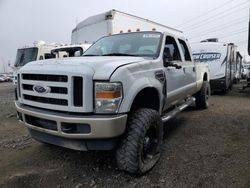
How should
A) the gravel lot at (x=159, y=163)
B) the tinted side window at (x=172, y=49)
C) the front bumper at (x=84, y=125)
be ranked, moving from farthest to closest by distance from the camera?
the tinted side window at (x=172, y=49), the gravel lot at (x=159, y=163), the front bumper at (x=84, y=125)

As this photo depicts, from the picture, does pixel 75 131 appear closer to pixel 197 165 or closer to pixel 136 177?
pixel 136 177

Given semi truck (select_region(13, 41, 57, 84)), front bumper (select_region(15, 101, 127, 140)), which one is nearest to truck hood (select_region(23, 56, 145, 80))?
front bumper (select_region(15, 101, 127, 140))

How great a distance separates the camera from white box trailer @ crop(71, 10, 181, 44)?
1054cm

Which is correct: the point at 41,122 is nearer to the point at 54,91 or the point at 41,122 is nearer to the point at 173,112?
the point at 54,91

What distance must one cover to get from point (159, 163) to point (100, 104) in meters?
1.49

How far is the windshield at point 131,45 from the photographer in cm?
438

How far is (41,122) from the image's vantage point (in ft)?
11.3

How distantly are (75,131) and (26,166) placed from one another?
141 cm

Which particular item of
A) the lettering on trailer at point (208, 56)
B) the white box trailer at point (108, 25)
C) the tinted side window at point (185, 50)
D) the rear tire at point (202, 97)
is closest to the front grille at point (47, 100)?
the tinted side window at point (185, 50)

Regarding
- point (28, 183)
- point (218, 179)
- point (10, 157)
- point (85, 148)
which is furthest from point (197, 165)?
point (10, 157)

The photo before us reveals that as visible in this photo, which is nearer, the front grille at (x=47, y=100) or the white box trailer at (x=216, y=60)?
the front grille at (x=47, y=100)

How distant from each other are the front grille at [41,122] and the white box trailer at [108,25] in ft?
21.8

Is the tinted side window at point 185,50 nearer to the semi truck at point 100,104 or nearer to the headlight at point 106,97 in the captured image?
the semi truck at point 100,104

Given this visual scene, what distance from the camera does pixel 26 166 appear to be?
398 centimetres
